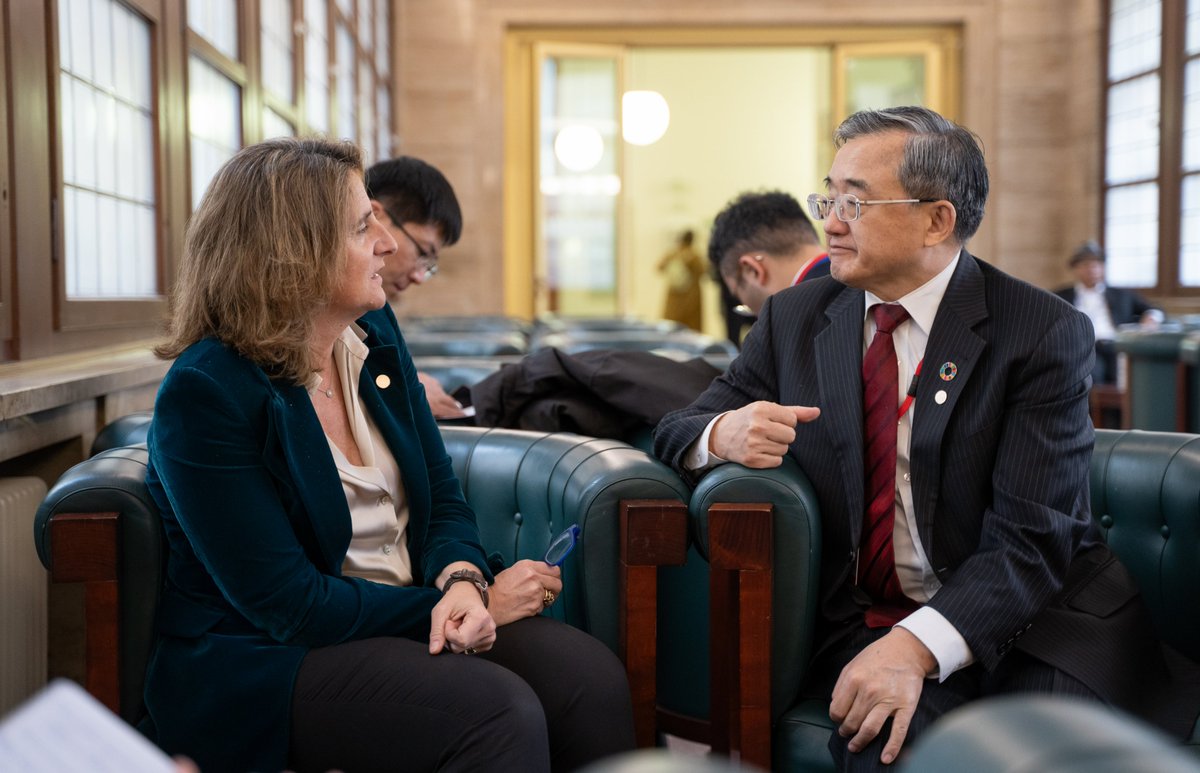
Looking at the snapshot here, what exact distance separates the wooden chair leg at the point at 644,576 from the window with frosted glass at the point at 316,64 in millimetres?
4930

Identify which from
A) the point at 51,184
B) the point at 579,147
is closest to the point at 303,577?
the point at 51,184

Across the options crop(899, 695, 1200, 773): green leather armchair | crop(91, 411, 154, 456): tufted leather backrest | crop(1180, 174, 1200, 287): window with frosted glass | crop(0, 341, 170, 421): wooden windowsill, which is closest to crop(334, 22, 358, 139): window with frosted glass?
crop(0, 341, 170, 421): wooden windowsill

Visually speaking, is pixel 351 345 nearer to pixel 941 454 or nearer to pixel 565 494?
pixel 565 494

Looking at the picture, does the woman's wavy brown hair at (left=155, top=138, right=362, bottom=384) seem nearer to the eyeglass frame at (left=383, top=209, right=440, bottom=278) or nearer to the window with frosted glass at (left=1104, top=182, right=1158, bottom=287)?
the eyeglass frame at (left=383, top=209, right=440, bottom=278)

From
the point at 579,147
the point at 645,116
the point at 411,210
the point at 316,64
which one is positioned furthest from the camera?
the point at 645,116

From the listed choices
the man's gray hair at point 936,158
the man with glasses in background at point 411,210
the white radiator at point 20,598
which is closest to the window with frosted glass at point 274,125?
the man with glasses in background at point 411,210

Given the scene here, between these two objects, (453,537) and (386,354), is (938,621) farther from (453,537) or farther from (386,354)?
(386,354)

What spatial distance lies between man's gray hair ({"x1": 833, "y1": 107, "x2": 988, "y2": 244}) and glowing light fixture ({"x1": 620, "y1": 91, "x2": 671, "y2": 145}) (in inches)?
460

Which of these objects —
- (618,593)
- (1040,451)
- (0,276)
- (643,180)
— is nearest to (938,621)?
(1040,451)

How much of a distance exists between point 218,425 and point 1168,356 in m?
5.35

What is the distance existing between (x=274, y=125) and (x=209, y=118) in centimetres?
109

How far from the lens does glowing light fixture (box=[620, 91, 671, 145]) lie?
13.5 meters

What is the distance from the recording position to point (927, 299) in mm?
1933

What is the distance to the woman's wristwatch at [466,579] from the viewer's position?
1.75 m
